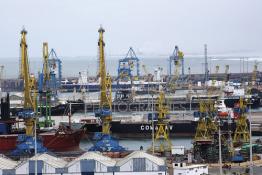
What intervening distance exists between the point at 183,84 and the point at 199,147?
167ft

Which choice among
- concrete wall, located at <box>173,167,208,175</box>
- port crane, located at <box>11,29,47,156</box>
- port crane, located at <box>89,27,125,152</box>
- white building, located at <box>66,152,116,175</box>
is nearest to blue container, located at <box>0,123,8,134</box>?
port crane, located at <box>11,29,47,156</box>

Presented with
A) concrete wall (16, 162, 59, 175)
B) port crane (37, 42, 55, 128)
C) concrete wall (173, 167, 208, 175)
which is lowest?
concrete wall (173, 167, 208, 175)

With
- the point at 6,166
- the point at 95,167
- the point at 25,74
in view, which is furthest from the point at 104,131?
the point at 6,166

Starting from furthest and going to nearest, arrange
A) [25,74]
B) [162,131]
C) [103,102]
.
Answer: [103,102] < [25,74] < [162,131]

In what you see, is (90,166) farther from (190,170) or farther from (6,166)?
(190,170)

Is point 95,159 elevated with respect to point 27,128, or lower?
lower

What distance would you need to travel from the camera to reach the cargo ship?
33.4 metres

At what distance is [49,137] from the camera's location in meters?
33.8

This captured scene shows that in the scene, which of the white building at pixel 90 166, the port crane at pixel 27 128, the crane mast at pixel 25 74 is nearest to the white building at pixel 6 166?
the white building at pixel 90 166

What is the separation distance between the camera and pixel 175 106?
55219 millimetres

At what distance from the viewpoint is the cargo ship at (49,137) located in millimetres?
33406

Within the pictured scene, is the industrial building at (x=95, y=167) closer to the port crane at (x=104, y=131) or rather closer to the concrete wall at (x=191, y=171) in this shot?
the concrete wall at (x=191, y=171)

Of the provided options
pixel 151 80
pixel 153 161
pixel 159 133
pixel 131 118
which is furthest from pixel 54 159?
pixel 151 80

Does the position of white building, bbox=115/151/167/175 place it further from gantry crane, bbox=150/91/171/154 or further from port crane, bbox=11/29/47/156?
port crane, bbox=11/29/47/156
